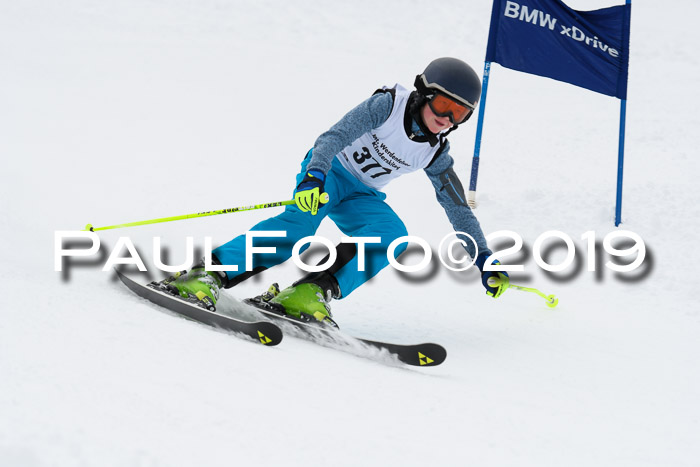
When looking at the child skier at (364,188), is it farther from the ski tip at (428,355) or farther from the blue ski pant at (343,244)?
the ski tip at (428,355)

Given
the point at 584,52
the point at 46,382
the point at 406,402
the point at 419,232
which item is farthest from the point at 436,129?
the point at 584,52

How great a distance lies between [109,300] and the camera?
3.15m

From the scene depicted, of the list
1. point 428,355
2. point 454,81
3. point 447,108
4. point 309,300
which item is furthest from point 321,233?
point 428,355

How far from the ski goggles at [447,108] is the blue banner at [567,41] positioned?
3.22 meters

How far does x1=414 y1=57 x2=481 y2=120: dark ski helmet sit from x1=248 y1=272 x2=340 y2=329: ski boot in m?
1.15

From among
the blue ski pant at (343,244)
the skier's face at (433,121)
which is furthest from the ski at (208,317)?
the skier's face at (433,121)

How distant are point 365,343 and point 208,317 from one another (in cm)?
77

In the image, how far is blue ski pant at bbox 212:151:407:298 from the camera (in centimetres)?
359

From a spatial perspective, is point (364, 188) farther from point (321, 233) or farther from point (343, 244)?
point (321, 233)

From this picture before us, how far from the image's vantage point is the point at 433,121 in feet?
11.3

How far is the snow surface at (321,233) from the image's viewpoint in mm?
1989

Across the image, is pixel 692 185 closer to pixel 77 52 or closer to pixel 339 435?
pixel 339 435

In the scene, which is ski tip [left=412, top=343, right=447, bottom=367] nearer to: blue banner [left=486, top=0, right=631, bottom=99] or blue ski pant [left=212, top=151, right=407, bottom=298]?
blue ski pant [left=212, top=151, right=407, bottom=298]

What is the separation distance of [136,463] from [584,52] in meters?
5.71
